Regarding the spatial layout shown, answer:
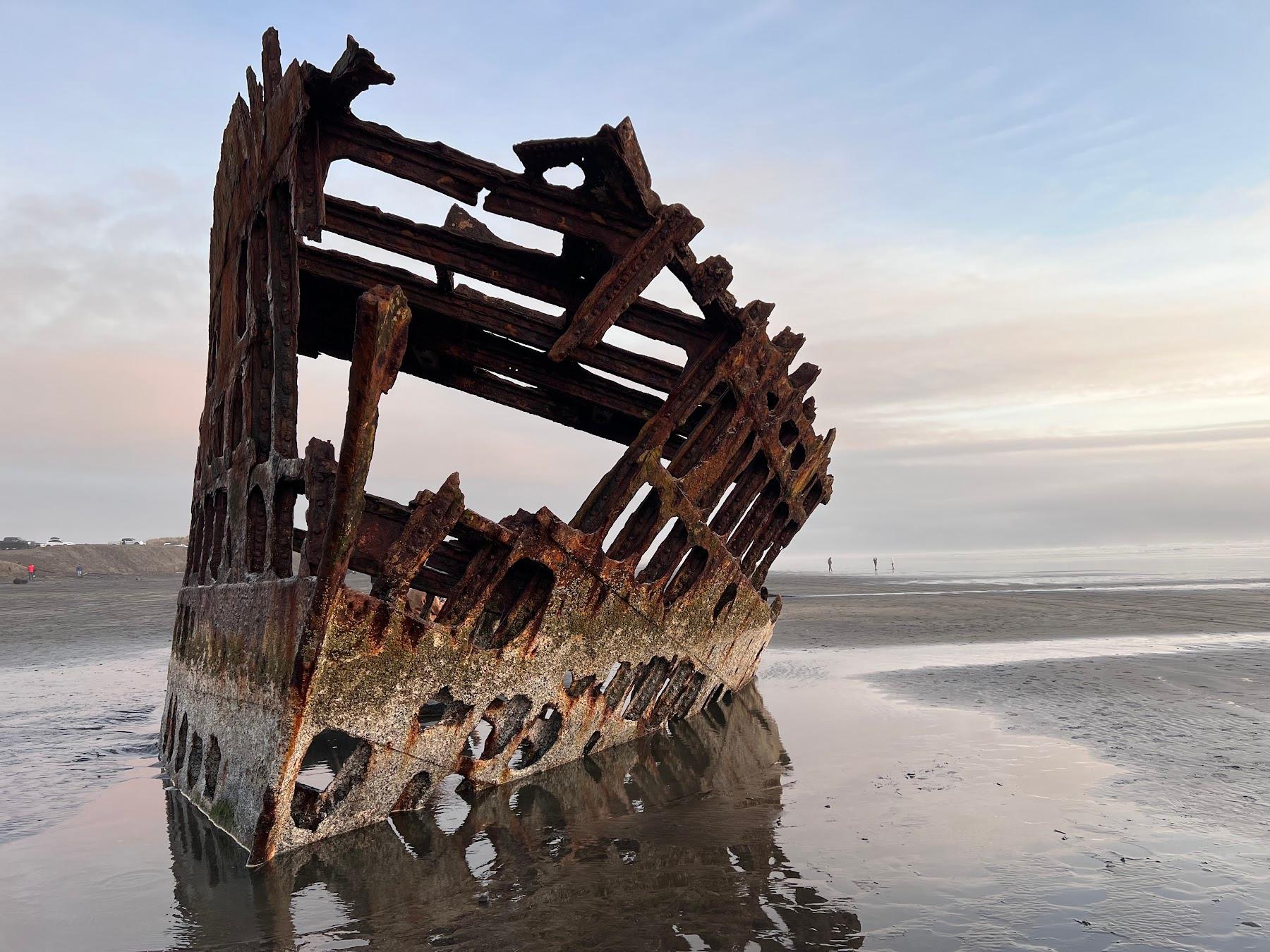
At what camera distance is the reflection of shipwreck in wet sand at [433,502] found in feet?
14.8

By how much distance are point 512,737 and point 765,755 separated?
8.08 ft

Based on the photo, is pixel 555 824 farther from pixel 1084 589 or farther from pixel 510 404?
pixel 1084 589

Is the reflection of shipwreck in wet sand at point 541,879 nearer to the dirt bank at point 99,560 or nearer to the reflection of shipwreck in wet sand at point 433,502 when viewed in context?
the reflection of shipwreck in wet sand at point 433,502

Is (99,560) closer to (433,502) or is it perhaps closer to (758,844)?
(433,502)

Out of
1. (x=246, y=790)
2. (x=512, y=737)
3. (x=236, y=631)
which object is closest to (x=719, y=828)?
(x=512, y=737)

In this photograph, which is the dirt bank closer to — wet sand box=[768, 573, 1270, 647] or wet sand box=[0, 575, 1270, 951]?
wet sand box=[768, 573, 1270, 647]

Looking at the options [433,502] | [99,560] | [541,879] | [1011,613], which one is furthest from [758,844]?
[99,560]

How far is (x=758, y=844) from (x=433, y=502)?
255cm

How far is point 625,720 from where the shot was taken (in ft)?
23.6

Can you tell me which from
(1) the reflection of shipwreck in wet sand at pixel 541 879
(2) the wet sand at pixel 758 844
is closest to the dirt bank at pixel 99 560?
(2) the wet sand at pixel 758 844

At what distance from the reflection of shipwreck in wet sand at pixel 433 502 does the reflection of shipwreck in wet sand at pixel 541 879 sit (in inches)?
8.3

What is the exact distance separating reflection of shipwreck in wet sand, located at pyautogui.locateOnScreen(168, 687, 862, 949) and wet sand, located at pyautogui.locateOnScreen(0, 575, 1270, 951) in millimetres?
16

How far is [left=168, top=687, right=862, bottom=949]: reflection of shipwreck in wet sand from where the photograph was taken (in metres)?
3.66

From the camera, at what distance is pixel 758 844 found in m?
4.81
